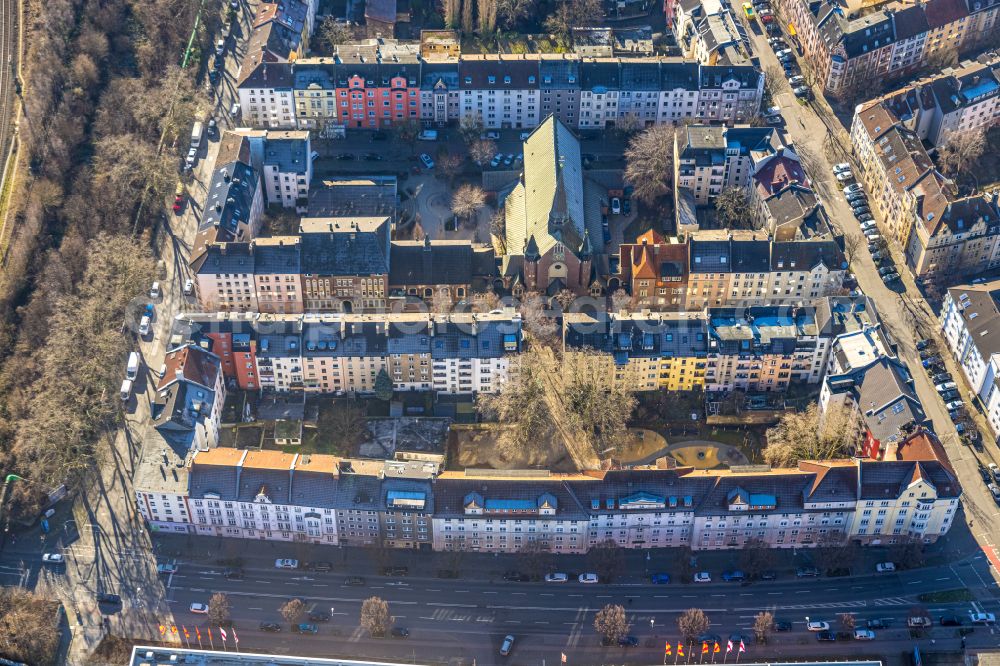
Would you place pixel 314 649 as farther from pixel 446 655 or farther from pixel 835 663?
pixel 835 663

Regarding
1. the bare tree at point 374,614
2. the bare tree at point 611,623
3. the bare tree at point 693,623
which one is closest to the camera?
the bare tree at point 693,623

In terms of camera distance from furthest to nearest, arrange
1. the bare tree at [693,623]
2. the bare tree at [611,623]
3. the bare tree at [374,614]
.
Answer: the bare tree at [374,614]
the bare tree at [611,623]
the bare tree at [693,623]

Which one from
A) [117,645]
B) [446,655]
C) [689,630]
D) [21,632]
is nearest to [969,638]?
[689,630]

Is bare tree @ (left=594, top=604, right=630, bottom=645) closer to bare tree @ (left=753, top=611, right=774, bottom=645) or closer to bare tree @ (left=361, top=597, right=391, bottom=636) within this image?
bare tree @ (left=753, top=611, right=774, bottom=645)

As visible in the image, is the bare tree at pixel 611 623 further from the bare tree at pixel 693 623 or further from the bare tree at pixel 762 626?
the bare tree at pixel 762 626

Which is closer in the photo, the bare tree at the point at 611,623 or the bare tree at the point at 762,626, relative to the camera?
the bare tree at the point at 611,623

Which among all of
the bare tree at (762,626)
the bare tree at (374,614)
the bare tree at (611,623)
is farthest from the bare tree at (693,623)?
the bare tree at (374,614)

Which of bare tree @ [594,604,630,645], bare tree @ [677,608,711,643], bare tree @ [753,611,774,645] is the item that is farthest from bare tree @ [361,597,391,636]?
bare tree @ [753,611,774,645]

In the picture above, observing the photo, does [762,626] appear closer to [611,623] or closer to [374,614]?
[611,623]

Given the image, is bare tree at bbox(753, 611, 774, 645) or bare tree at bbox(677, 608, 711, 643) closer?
bare tree at bbox(677, 608, 711, 643)
